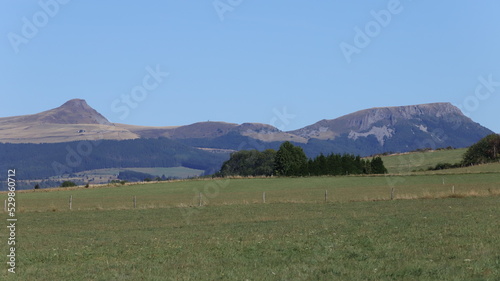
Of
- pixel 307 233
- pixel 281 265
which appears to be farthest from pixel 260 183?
pixel 281 265

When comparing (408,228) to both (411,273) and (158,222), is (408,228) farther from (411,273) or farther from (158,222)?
(158,222)

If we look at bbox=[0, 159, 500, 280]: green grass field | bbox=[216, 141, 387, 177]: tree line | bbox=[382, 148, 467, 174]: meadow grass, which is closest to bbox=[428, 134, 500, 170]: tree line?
bbox=[382, 148, 467, 174]: meadow grass

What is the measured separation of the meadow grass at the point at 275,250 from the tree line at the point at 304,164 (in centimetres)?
8744

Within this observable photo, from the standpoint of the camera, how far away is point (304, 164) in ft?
424

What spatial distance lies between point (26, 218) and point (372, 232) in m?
31.0

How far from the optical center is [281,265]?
1981 cm

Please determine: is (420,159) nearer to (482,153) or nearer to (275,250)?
(482,153)

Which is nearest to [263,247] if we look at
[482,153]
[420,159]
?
[482,153]

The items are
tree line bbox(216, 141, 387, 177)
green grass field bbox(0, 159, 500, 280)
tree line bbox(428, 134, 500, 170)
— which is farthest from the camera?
tree line bbox(428, 134, 500, 170)

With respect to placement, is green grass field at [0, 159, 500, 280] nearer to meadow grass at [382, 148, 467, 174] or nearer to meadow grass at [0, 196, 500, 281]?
meadow grass at [0, 196, 500, 281]

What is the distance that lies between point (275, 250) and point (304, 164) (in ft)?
350

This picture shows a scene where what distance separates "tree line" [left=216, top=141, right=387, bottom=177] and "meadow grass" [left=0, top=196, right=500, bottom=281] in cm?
8744

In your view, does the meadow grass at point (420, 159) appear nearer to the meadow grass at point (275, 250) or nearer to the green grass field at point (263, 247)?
the green grass field at point (263, 247)

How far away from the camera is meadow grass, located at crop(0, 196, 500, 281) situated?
18203 millimetres
